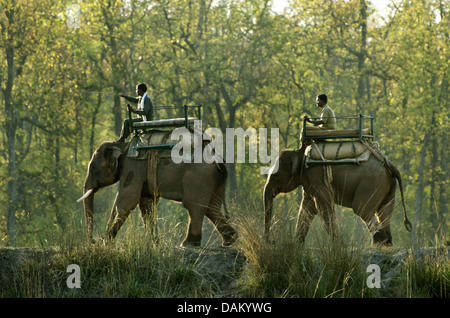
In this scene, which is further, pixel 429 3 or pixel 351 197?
pixel 429 3

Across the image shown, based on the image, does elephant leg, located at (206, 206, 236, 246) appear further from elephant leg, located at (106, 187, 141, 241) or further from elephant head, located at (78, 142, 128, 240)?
elephant head, located at (78, 142, 128, 240)

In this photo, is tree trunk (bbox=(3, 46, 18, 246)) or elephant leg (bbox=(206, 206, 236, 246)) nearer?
elephant leg (bbox=(206, 206, 236, 246))

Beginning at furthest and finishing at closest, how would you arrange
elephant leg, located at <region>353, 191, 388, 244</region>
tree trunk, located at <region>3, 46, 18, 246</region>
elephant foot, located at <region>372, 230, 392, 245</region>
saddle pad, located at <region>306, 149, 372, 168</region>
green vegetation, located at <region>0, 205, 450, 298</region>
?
tree trunk, located at <region>3, 46, 18, 246</region>
elephant foot, located at <region>372, 230, 392, 245</region>
elephant leg, located at <region>353, 191, 388, 244</region>
saddle pad, located at <region>306, 149, 372, 168</region>
green vegetation, located at <region>0, 205, 450, 298</region>

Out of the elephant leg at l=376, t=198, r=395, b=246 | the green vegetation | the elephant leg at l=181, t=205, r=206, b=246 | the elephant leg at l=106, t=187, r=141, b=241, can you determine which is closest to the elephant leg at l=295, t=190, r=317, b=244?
the elephant leg at l=376, t=198, r=395, b=246

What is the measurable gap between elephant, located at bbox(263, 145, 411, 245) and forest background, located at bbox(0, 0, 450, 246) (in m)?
13.2

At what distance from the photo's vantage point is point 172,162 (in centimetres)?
1277

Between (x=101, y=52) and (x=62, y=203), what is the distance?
5597 millimetres

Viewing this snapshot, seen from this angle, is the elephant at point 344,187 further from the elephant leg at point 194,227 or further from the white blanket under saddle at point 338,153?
the elephant leg at point 194,227

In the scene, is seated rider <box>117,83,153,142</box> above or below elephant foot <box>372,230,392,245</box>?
above

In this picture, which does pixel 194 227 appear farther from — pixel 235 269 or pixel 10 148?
pixel 10 148

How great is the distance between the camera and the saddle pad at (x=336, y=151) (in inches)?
511

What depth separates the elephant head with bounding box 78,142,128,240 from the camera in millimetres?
13125
